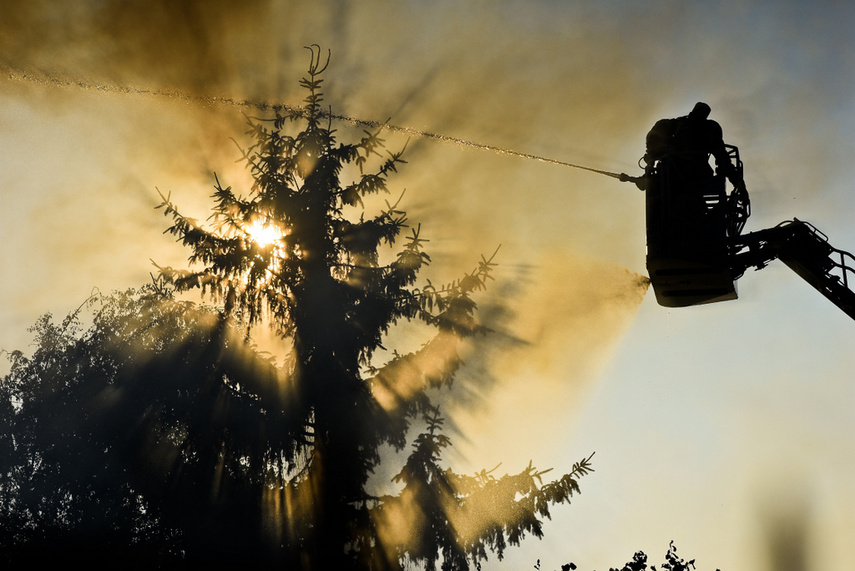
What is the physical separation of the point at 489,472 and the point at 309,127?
33.6 feet

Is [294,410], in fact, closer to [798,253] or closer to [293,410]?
[293,410]

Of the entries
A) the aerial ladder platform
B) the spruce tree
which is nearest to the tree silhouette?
the spruce tree

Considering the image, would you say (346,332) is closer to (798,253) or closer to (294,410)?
(294,410)

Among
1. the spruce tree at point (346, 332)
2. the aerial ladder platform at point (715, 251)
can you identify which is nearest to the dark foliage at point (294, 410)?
the spruce tree at point (346, 332)

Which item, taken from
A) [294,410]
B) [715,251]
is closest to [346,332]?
[294,410]

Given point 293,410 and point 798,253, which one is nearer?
point 798,253

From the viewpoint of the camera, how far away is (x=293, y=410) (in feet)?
63.9

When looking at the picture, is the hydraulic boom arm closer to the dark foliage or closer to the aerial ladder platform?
the aerial ladder platform

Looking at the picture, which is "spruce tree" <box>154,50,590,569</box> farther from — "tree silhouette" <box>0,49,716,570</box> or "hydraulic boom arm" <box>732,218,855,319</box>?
"hydraulic boom arm" <box>732,218,855,319</box>

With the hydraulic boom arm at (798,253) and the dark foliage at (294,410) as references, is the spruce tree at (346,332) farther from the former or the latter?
the hydraulic boom arm at (798,253)

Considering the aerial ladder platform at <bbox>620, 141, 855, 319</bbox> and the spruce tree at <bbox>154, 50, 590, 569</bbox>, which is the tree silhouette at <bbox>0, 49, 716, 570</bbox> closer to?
the spruce tree at <bbox>154, 50, 590, 569</bbox>

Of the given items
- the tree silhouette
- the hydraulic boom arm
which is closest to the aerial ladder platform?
the hydraulic boom arm

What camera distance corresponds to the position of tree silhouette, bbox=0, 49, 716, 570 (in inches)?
730

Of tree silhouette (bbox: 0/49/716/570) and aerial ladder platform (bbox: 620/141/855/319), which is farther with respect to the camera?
tree silhouette (bbox: 0/49/716/570)
